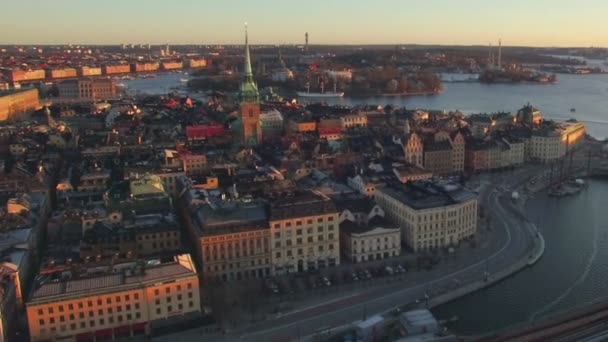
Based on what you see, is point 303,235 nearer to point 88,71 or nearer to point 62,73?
point 62,73

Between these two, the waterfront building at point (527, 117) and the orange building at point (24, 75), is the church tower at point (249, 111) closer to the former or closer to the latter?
the waterfront building at point (527, 117)

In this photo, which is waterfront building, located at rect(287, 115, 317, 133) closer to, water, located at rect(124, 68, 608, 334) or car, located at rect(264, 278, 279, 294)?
water, located at rect(124, 68, 608, 334)

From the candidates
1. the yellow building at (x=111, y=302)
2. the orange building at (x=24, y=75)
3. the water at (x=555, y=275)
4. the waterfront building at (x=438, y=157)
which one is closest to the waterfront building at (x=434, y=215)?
the water at (x=555, y=275)

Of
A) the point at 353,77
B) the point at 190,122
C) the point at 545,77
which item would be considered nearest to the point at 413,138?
the point at 190,122

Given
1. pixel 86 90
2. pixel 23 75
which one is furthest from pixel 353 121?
pixel 23 75

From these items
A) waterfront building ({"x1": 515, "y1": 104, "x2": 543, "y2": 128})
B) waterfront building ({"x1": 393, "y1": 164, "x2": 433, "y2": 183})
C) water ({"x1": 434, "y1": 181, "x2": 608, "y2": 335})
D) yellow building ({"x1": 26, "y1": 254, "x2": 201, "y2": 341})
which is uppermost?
waterfront building ({"x1": 515, "y1": 104, "x2": 543, "y2": 128})

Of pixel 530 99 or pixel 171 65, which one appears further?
pixel 171 65

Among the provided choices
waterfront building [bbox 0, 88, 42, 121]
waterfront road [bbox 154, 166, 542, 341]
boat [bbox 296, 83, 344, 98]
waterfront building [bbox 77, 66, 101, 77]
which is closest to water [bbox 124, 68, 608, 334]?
waterfront road [bbox 154, 166, 542, 341]
